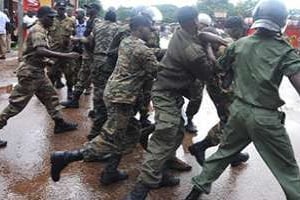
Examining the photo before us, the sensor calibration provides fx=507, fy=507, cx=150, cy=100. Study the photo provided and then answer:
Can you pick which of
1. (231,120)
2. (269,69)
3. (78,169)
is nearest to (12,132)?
(78,169)

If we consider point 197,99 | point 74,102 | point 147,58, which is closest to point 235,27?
point 197,99

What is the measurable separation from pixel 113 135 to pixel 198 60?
3.85ft

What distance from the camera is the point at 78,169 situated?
555cm

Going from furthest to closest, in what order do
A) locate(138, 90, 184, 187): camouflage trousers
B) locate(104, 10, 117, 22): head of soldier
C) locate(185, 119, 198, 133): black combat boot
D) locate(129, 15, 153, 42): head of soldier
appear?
locate(185, 119, 198, 133): black combat boot
locate(104, 10, 117, 22): head of soldier
locate(129, 15, 153, 42): head of soldier
locate(138, 90, 184, 187): camouflage trousers

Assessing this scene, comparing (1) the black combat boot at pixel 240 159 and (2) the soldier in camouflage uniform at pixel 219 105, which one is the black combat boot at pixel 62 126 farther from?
(1) the black combat boot at pixel 240 159

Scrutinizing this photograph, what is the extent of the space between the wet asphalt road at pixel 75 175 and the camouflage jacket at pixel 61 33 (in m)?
2.13

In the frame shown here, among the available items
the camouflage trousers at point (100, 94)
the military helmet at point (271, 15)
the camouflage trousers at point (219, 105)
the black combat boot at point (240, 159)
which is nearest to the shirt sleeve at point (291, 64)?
the military helmet at point (271, 15)

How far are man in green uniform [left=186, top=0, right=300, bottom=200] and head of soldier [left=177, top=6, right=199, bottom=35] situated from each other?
1.93 ft

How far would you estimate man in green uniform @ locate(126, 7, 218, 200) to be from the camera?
440 centimetres

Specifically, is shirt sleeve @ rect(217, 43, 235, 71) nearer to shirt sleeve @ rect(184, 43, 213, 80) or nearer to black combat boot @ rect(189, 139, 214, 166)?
shirt sleeve @ rect(184, 43, 213, 80)

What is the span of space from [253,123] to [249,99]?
19 cm

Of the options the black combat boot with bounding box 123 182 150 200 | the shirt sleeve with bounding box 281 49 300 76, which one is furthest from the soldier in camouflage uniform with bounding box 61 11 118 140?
the shirt sleeve with bounding box 281 49 300 76

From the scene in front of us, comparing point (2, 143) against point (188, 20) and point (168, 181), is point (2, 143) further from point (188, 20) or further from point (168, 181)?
point (188, 20)

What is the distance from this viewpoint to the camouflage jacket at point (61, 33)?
9.35 meters
